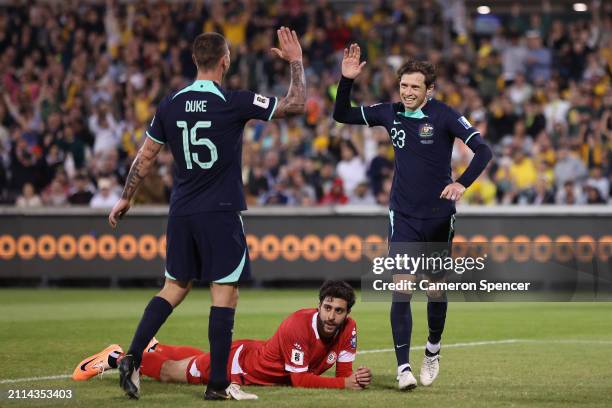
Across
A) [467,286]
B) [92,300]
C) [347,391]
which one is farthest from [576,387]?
[92,300]

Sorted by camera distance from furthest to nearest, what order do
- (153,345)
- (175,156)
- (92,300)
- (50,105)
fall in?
(50,105), (92,300), (153,345), (175,156)

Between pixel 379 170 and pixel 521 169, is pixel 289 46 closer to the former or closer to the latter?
pixel 379 170

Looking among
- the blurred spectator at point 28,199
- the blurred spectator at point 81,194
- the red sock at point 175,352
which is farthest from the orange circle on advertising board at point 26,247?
the red sock at point 175,352

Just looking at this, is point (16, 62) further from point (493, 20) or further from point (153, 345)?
point (153, 345)

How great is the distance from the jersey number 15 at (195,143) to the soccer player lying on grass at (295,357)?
1251mm

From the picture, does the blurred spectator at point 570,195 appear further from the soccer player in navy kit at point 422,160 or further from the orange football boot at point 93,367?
the orange football boot at point 93,367

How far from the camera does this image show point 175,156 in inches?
332

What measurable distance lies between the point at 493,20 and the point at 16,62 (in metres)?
10.6

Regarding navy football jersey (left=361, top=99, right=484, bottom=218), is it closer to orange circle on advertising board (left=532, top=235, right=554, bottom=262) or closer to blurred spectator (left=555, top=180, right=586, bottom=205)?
orange circle on advertising board (left=532, top=235, right=554, bottom=262)

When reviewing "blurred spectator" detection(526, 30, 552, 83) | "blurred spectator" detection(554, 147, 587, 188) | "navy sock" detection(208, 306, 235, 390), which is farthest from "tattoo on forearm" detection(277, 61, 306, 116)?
"blurred spectator" detection(526, 30, 552, 83)

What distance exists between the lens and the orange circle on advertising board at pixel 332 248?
1969 centimetres

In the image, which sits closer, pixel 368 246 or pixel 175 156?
pixel 175 156

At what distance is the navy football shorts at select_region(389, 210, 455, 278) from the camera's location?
9.18 meters

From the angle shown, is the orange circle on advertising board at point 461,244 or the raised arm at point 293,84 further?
the orange circle on advertising board at point 461,244
